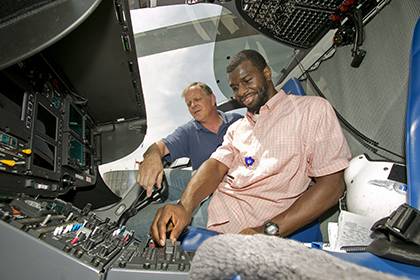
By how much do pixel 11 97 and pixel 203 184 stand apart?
1036 millimetres

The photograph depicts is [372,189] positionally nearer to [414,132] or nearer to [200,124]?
[414,132]

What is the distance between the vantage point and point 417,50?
113cm

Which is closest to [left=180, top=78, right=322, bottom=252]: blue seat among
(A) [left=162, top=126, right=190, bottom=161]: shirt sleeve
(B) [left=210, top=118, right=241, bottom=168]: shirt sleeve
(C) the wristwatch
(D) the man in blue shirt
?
(C) the wristwatch

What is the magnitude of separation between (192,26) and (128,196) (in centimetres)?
175

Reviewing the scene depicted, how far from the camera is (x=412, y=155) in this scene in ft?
A: 3.35

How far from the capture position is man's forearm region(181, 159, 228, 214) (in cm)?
164

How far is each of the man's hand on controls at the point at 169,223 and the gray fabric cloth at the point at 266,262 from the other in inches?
38.5

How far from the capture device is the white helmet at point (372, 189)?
1253mm

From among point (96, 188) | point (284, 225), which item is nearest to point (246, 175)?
point (284, 225)

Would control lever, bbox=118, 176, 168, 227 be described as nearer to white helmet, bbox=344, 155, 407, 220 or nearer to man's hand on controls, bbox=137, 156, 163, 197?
man's hand on controls, bbox=137, 156, 163, 197

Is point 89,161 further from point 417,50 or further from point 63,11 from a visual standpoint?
point 417,50

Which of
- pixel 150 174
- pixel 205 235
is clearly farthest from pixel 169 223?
pixel 150 174

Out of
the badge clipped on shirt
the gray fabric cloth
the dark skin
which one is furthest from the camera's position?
the badge clipped on shirt

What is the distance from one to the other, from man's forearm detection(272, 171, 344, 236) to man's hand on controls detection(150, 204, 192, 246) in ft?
1.46
